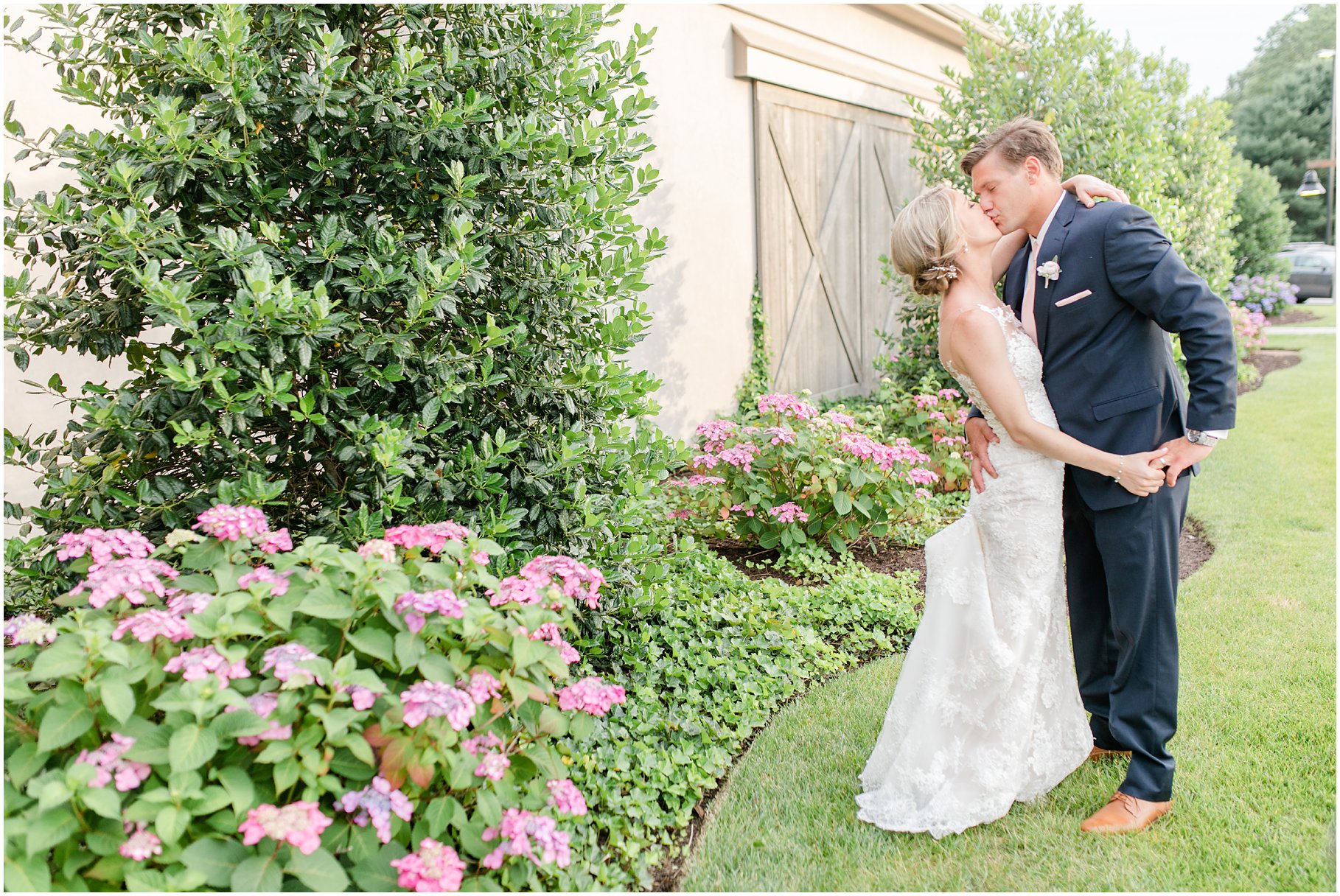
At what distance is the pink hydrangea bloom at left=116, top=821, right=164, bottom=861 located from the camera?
1.75m

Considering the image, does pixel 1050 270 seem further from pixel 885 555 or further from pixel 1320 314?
A: pixel 1320 314

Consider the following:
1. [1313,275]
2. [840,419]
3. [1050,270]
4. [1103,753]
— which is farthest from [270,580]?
[1313,275]

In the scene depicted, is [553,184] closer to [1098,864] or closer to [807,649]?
[807,649]

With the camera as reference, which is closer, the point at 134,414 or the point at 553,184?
the point at 134,414

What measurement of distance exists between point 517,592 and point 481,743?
0.38 m

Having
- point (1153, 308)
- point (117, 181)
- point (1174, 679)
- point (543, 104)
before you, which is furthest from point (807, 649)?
point (117, 181)

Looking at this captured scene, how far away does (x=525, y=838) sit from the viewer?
2098 millimetres

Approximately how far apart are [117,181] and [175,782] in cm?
177

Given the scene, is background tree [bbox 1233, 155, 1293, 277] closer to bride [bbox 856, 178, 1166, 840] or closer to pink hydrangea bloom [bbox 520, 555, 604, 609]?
bride [bbox 856, 178, 1166, 840]

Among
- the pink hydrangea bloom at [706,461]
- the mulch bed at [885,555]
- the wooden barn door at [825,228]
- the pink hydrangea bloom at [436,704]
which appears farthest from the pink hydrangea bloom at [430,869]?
the wooden barn door at [825,228]

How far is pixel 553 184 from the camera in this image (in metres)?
3.19

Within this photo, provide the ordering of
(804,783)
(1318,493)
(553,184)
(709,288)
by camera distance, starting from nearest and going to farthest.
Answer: (804,783) < (553,184) < (1318,493) < (709,288)

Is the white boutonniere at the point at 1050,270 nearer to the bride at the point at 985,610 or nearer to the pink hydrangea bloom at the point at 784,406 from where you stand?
the bride at the point at 985,610

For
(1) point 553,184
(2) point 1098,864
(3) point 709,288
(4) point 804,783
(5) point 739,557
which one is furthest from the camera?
(3) point 709,288
